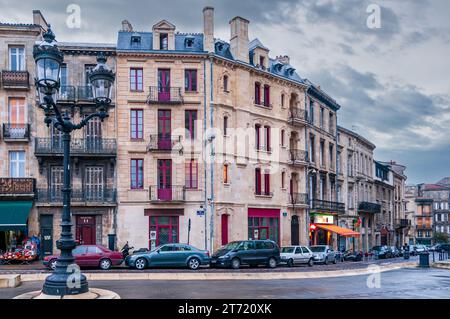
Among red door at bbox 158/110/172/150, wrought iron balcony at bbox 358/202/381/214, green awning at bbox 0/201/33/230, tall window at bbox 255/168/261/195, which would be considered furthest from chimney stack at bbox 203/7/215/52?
wrought iron balcony at bbox 358/202/381/214

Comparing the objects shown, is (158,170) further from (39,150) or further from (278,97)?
(278,97)

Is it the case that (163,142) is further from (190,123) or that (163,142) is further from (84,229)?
(84,229)

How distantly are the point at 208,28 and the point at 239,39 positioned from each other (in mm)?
2930

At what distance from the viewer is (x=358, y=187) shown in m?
55.8

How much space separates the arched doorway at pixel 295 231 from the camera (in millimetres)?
41656

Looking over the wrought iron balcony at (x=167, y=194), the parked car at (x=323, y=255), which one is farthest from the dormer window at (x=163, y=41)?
the parked car at (x=323, y=255)

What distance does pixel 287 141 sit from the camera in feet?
135

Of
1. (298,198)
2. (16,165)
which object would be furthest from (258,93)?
(16,165)

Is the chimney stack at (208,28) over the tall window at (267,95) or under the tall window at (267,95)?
over

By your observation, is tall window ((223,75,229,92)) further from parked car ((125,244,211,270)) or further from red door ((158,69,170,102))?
parked car ((125,244,211,270))

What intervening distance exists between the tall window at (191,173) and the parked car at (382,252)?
20930mm

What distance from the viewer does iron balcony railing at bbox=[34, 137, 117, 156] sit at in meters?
32.8

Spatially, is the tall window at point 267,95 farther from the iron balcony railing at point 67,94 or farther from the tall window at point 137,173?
the iron balcony railing at point 67,94

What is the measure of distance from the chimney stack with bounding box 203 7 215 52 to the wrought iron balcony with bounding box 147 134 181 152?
6.29m
